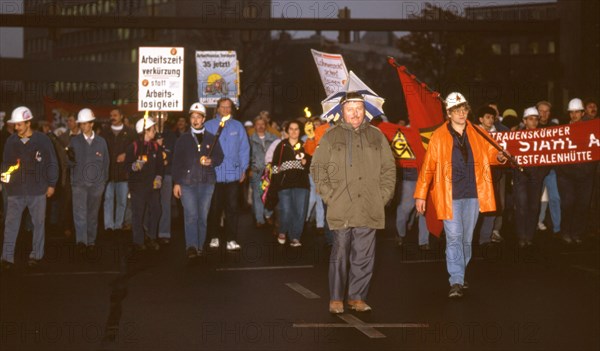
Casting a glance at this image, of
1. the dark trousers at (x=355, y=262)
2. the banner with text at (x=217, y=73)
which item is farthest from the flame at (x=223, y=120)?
the banner with text at (x=217, y=73)

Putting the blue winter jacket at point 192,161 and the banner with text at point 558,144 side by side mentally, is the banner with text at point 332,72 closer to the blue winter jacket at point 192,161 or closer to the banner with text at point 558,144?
the banner with text at point 558,144

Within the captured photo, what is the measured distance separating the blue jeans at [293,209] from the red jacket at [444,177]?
16.0ft

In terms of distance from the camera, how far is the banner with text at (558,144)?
15.1m

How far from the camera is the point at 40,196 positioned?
1307 cm

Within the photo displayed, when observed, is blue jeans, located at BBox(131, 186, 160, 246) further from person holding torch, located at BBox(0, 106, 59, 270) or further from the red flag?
the red flag

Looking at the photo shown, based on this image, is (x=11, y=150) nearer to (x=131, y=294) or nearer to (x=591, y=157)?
(x=131, y=294)

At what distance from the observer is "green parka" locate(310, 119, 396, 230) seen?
31.4 feet

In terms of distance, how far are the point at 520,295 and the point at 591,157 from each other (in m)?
5.31

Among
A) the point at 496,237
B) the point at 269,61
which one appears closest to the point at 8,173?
the point at 496,237

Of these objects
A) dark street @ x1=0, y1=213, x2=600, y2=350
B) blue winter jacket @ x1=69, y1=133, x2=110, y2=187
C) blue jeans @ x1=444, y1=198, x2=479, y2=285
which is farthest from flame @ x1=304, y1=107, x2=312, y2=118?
blue jeans @ x1=444, y1=198, x2=479, y2=285

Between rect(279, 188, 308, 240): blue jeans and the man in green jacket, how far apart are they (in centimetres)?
569

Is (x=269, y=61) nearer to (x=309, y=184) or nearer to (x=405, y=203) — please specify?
(x=309, y=184)

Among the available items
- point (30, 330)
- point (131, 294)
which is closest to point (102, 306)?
point (131, 294)

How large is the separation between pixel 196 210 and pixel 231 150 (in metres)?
1.07
